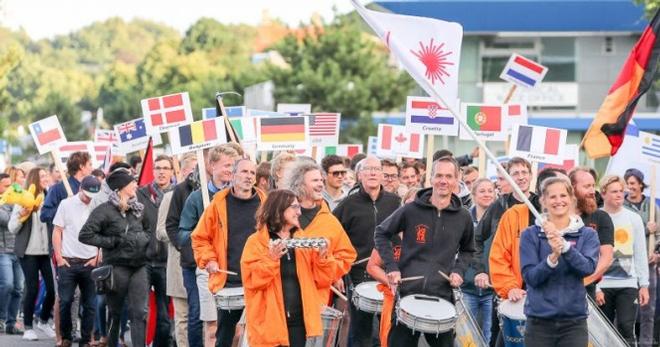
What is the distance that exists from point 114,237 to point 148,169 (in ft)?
13.3

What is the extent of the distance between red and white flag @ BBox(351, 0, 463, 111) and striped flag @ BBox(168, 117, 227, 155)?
462cm

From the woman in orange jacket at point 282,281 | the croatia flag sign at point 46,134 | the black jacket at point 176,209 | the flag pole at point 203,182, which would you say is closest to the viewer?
the woman in orange jacket at point 282,281

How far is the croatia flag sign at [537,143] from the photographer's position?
16.0 m

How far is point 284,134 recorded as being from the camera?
1664 centimetres

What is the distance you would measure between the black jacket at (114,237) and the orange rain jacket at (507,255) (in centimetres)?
425

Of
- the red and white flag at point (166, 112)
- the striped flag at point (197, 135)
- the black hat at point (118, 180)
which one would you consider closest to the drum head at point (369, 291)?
the black hat at point (118, 180)

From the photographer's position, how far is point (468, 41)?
51.1 meters

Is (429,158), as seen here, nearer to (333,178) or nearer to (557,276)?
(333,178)

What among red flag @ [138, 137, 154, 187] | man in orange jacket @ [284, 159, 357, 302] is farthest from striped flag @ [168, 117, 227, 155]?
man in orange jacket @ [284, 159, 357, 302]

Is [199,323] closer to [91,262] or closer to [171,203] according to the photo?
[171,203]

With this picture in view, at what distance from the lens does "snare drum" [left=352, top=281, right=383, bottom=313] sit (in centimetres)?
1270

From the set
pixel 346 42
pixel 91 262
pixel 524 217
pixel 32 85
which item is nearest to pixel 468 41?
pixel 346 42

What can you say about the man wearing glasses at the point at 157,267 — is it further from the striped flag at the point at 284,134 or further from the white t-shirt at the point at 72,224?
the striped flag at the point at 284,134

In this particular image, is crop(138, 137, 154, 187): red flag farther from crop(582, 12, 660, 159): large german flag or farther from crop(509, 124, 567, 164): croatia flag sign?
crop(582, 12, 660, 159): large german flag
